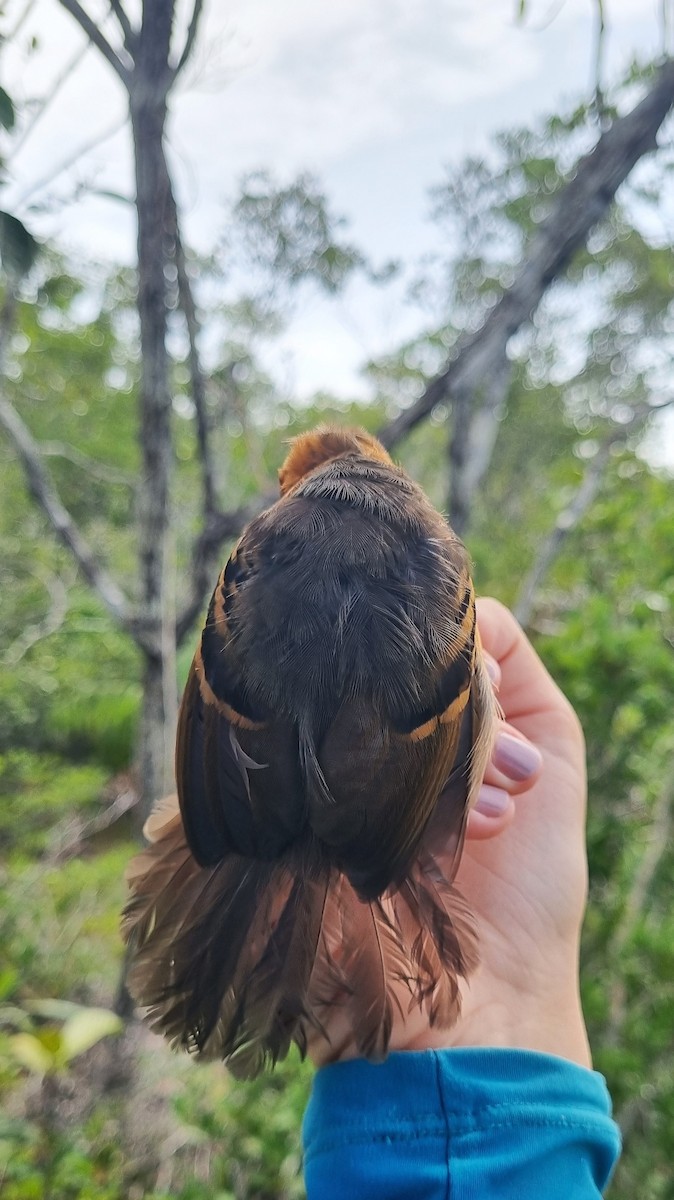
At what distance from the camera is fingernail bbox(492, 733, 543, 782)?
1.25 meters

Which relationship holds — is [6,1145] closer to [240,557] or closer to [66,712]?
[240,557]

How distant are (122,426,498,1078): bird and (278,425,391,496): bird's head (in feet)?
0.80

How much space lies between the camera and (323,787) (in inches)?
39.6

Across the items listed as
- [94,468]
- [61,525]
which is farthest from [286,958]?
[94,468]

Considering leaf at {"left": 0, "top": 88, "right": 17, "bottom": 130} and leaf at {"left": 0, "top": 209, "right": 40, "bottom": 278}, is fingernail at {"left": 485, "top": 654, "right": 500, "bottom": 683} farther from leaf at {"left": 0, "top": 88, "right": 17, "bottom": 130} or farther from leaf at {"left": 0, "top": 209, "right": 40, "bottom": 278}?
leaf at {"left": 0, "top": 88, "right": 17, "bottom": 130}

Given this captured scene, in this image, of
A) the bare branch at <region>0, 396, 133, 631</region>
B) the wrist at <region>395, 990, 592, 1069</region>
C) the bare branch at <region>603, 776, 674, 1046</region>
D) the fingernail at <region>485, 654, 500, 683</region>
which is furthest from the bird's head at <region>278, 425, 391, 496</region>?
the bare branch at <region>603, 776, 674, 1046</region>

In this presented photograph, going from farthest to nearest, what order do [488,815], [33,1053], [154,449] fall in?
[33,1053]
[154,449]
[488,815]

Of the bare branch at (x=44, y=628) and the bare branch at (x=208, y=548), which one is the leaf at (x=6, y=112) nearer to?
the bare branch at (x=208, y=548)

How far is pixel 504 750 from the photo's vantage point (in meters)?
1.26

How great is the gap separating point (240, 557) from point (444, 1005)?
2.68 ft

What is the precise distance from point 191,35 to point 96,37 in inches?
7.6

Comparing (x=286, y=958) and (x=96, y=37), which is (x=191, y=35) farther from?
(x=286, y=958)

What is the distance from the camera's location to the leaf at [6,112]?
0.95 m

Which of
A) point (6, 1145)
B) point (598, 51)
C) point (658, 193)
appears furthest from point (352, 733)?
point (658, 193)
